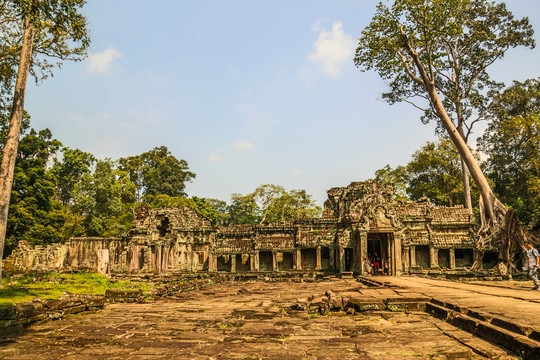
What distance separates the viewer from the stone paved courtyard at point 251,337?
17.4 ft

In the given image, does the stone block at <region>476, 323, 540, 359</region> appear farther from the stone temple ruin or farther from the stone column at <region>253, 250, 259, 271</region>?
→ the stone column at <region>253, 250, 259, 271</region>

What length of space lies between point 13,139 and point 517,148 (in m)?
39.9

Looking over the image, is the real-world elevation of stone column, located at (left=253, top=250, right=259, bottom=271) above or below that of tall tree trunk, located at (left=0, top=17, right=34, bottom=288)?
below

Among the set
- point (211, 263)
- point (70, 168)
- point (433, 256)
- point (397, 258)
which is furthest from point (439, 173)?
point (70, 168)

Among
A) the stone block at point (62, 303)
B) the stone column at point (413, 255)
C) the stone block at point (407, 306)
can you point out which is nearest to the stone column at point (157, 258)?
the stone block at point (62, 303)

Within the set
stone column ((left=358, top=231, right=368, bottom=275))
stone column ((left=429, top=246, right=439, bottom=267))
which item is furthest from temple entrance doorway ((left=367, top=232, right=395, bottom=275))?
stone column ((left=429, top=246, right=439, bottom=267))

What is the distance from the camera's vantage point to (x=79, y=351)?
579cm

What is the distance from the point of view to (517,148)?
34.6 m

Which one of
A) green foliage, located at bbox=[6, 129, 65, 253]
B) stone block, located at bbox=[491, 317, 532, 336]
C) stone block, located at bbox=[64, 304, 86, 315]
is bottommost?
stone block, located at bbox=[64, 304, 86, 315]

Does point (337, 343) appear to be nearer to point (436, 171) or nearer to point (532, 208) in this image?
point (532, 208)

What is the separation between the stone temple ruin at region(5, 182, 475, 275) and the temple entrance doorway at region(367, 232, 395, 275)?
8cm

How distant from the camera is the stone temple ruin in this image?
23.6 meters

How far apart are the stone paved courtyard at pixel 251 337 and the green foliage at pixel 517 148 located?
93.2 ft

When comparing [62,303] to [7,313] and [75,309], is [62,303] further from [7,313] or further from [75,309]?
[7,313]
